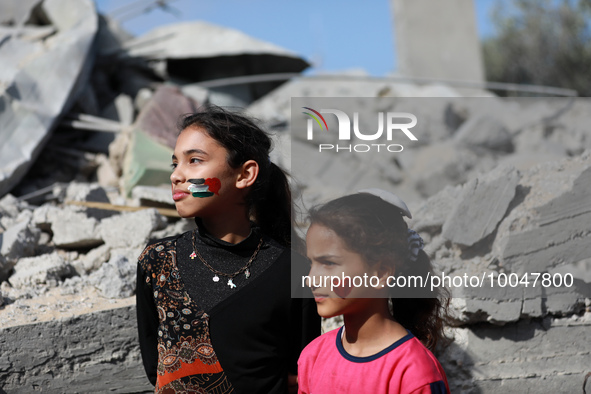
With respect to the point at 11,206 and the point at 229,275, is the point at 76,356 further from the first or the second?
the point at 11,206

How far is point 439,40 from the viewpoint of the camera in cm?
1200

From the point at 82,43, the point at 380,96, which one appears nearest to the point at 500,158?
the point at 380,96

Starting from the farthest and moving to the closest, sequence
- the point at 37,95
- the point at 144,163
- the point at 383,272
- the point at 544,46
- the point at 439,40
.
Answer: the point at 544,46, the point at 439,40, the point at 37,95, the point at 144,163, the point at 383,272

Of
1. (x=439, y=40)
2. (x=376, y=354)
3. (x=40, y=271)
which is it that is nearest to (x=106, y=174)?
(x=40, y=271)

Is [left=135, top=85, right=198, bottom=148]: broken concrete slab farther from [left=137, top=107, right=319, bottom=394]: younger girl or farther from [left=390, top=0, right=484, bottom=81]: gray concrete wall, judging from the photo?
[left=390, top=0, right=484, bottom=81]: gray concrete wall

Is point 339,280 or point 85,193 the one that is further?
point 85,193

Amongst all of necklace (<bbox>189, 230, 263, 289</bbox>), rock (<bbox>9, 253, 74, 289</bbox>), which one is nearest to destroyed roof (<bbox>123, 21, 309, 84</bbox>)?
rock (<bbox>9, 253, 74, 289</bbox>)

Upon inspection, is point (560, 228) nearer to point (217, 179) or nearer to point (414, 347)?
point (414, 347)

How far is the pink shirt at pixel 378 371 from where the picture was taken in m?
1.55

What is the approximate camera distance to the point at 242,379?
1923mm

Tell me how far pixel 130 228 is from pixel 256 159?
4.48 ft

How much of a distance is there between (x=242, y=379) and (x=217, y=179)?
2.32ft

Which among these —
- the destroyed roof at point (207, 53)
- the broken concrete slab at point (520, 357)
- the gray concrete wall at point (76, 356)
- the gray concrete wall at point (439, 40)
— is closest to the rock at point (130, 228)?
the gray concrete wall at point (76, 356)

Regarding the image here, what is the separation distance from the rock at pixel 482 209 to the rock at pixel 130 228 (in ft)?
5.45
